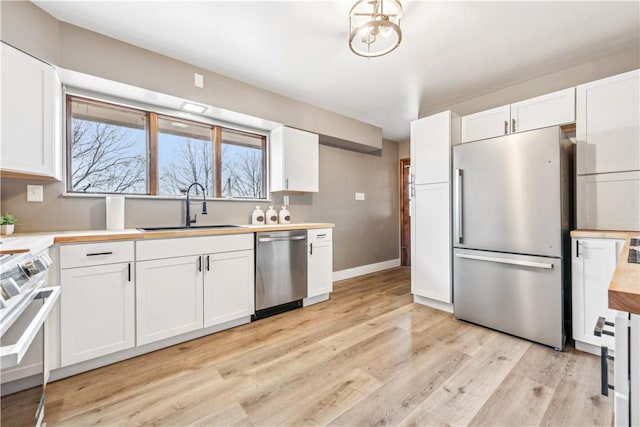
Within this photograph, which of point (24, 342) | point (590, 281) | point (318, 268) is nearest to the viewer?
point (24, 342)

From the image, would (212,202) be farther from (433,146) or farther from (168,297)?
(433,146)

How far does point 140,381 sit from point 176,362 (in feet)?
0.81

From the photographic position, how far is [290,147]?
3381 mm

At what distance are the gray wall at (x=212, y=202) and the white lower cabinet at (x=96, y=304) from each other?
2.02 feet

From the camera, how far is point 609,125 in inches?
86.8

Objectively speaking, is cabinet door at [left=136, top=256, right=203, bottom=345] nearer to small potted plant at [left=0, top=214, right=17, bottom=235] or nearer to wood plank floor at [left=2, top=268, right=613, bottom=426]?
wood plank floor at [left=2, top=268, right=613, bottom=426]

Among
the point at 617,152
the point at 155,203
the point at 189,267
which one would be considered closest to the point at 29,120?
the point at 155,203

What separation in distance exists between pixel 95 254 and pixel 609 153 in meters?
3.95

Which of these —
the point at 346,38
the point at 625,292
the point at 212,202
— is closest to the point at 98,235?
the point at 212,202

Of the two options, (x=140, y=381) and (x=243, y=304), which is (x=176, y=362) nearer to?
(x=140, y=381)

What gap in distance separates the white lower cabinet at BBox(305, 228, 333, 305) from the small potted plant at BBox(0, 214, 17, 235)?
92.2 inches

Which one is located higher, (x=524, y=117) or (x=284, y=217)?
(x=524, y=117)

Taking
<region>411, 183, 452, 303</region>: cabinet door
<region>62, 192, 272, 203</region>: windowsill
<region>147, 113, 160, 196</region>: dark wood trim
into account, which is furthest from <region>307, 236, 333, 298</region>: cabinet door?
<region>147, 113, 160, 196</region>: dark wood trim

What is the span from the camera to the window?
92.4 inches
